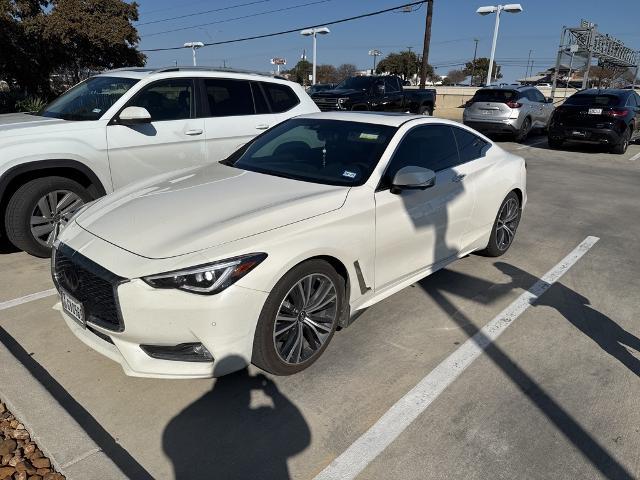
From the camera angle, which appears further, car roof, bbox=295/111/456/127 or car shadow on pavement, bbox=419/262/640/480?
car roof, bbox=295/111/456/127

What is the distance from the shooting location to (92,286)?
2.61 metres

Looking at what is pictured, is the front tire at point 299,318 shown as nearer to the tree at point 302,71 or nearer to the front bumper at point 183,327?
the front bumper at point 183,327

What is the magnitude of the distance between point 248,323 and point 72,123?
3.41 meters

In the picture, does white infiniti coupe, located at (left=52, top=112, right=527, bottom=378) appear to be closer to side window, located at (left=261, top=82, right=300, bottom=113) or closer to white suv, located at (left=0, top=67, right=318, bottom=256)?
white suv, located at (left=0, top=67, right=318, bottom=256)

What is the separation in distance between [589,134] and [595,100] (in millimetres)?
933

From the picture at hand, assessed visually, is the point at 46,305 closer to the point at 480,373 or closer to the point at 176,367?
the point at 176,367

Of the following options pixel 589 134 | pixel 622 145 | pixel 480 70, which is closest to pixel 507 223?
pixel 589 134

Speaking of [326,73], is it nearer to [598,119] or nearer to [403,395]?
[598,119]

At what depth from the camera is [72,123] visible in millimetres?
4789

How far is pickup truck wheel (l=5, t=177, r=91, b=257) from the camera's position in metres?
4.54

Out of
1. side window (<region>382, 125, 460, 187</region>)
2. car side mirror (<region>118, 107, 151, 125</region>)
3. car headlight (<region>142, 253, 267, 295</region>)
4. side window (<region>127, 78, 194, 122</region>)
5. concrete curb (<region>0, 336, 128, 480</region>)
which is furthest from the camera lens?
side window (<region>127, 78, 194, 122</region>)

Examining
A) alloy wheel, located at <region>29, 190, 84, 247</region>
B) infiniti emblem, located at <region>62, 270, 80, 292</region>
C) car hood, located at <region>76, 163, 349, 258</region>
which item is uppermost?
car hood, located at <region>76, 163, 349, 258</region>

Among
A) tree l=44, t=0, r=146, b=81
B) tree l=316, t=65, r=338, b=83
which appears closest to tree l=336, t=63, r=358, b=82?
tree l=316, t=65, r=338, b=83

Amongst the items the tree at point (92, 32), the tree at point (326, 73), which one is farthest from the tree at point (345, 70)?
the tree at point (92, 32)
